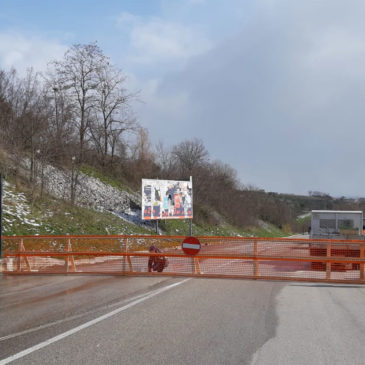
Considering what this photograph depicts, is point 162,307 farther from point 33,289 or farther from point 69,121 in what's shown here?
point 69,121

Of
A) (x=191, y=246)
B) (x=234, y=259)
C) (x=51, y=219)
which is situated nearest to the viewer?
(x=191, y=246)

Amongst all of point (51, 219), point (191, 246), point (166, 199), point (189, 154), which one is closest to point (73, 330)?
point (191, 246)

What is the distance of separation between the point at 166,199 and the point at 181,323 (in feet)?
95.3

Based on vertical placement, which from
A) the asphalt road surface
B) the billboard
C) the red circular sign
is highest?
the billboard

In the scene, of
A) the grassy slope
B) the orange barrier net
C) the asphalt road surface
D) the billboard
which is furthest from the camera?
the billboard

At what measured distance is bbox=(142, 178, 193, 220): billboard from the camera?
35.0m

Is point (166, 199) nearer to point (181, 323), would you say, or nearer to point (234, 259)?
point (234, 259)

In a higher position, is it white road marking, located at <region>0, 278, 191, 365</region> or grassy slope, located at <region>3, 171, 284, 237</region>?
grassy slope, located at <region>3, 171, 284, 237</region>

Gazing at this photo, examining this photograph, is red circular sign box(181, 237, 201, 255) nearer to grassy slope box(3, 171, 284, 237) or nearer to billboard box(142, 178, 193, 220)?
grassy slope box(3, 171, 284, 237)

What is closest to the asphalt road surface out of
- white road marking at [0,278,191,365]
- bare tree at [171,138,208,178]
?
white road marking at [0,278,191,365]

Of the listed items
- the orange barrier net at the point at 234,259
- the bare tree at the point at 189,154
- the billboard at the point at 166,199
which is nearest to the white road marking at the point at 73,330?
the orange barrier net at the point at 234,259

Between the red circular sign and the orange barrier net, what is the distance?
177 millimetres

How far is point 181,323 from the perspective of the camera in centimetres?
789

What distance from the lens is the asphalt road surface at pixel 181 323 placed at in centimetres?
605
